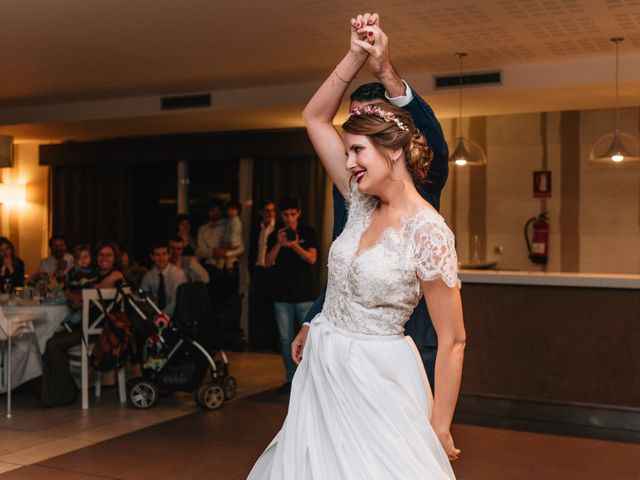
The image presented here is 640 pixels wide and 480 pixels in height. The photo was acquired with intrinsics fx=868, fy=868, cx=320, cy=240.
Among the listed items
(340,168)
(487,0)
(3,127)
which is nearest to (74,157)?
(3,127)

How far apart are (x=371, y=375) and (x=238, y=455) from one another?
10.1 feet

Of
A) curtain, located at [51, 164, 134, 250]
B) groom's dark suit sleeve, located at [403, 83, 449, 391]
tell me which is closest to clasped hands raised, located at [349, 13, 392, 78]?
groom's dark suit sleeve, located at [403, 83, 449, 391]

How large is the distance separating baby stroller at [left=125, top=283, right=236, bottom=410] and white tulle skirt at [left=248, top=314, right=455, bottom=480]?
4.03m

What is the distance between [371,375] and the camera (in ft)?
6.85

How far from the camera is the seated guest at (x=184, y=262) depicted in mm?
7172

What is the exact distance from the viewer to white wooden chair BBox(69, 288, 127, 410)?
20.4ft

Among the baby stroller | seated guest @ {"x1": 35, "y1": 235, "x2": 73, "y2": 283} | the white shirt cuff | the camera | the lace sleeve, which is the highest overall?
the white shirt cuff

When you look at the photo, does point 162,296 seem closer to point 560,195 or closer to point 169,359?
point 169,359

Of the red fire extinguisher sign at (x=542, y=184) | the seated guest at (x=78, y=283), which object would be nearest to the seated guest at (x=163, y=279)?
the seated guest at (x=78, y=283)

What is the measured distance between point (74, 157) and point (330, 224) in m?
3.70

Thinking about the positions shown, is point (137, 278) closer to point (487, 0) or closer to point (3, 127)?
point (3, 127)

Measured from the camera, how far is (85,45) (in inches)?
253

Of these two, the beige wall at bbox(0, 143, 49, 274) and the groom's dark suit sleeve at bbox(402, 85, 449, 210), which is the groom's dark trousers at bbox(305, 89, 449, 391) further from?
the beige wall at bbox(0, 143, 49, 274)

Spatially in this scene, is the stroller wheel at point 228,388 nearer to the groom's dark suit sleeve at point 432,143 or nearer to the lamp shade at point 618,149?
the lamp shade at point 618,149
